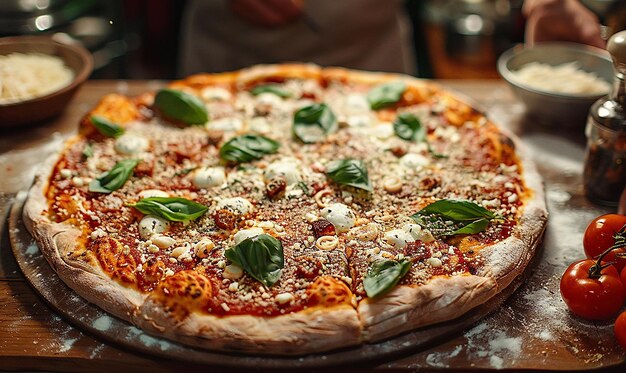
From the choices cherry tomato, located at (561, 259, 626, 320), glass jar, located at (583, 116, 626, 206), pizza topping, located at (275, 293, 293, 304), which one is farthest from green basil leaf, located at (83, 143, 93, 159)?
glass jar, located at (583, 116, 626, 206)

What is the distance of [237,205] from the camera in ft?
9.14

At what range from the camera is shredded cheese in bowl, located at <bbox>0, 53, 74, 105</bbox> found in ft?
11.6

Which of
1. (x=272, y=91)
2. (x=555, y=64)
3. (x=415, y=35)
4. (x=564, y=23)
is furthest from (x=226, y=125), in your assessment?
(x=415, y=35)

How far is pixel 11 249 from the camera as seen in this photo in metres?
2.78

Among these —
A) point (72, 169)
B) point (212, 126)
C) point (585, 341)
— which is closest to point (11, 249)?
point (72, 169)

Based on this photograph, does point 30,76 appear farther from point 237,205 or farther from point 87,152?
point 237,205

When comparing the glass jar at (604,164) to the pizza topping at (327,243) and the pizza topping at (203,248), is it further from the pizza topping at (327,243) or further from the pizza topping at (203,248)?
the pizza topping at (203,248)

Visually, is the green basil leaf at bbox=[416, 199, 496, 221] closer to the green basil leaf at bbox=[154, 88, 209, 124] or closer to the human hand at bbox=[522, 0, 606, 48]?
the green basil leaf at bbox=[154, 88, 209, 124]

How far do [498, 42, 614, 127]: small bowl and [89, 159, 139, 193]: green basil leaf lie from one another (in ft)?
6.68

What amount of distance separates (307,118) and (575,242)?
138cm

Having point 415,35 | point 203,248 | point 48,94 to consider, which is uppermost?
point 48,94

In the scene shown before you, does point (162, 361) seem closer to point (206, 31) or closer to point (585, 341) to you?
point (585, 341)

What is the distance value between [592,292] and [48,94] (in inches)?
107

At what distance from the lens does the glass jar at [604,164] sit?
2895 millimetres
